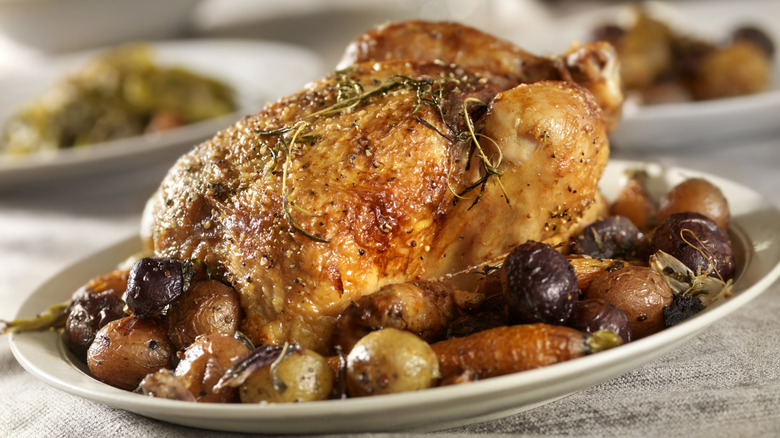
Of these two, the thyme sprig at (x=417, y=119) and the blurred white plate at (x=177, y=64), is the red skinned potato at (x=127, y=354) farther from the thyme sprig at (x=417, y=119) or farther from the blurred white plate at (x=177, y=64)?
the blurred white plate at (x=177, y=64)

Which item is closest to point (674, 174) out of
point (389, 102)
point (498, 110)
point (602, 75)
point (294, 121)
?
point (602, 75)

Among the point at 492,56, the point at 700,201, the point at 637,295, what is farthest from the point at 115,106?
the point at 637,295

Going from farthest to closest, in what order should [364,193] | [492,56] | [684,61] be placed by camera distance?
[684,61] < [492,56] < [364,193]

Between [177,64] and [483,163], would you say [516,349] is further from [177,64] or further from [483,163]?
[177,64]

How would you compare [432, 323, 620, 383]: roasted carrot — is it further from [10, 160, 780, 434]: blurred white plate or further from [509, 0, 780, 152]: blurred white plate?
[509, 0, 780, 152]: blurred white plate

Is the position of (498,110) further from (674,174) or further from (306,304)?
(674,174)

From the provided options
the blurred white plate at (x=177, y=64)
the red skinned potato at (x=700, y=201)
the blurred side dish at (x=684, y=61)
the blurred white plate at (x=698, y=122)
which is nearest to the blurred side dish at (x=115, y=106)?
the blurred white plate at (x=177, y=64)

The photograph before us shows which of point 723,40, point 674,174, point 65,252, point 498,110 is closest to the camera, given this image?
point 498,110

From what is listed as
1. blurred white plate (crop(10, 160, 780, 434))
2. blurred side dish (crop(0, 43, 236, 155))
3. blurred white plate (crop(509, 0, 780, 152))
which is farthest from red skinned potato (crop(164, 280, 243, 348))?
blurred side dish (crop(0, 43, 236, 155))
